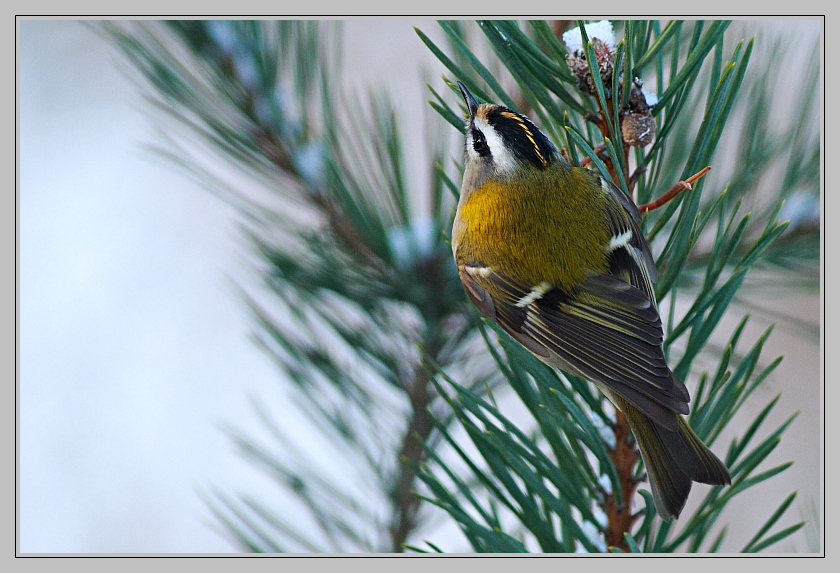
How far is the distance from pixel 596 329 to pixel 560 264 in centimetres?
5

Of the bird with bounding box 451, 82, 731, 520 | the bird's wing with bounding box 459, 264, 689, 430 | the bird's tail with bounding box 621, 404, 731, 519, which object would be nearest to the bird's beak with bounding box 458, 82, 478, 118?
the bird with bounding box 451, 82, 731, 520

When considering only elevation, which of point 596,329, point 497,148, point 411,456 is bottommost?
point 411,456

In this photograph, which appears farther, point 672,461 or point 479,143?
point 479,143

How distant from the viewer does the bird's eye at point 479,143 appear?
1.63ft

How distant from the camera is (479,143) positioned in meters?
0.51

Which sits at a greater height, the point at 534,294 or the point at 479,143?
the point at 479,143

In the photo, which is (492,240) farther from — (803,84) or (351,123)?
(803,84)

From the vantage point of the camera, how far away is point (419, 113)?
1.14m

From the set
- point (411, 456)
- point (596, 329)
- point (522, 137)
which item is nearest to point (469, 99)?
point (522, 137)

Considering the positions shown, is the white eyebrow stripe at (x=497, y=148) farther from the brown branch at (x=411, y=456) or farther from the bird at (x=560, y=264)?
the brown branch at (x=411, y=456)

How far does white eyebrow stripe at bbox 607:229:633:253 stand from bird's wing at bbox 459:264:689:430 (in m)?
0.02

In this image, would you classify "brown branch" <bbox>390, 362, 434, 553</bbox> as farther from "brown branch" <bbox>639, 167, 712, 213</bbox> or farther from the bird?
"brown branch" <bbox>639, 167, 712, 213</bbox>

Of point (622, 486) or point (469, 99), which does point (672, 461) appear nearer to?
point (622, 486)

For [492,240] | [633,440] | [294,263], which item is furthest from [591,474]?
[294,263]
